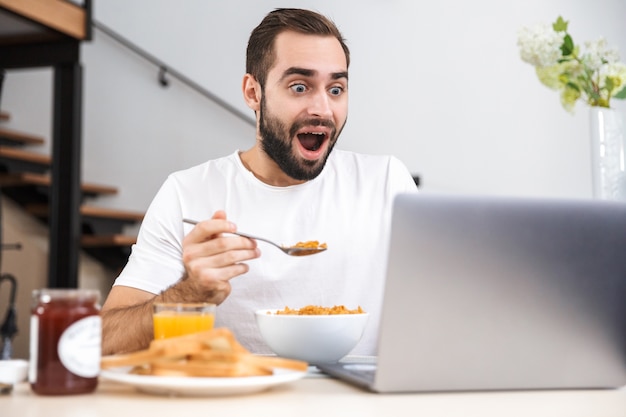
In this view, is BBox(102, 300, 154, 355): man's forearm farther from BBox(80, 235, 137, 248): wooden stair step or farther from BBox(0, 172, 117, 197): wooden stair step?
BBox(0, 172, 117, 197): wooden stair step

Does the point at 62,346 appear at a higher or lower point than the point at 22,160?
lower

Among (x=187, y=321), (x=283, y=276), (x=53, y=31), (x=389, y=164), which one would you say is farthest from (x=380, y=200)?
(x=53, y=31)

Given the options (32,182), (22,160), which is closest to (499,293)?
(32,182)

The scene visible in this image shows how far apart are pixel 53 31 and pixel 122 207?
136cm

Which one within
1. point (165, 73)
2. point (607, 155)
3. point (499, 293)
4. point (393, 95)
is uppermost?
point (165, 73)

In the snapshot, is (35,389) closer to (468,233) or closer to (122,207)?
(468,233)

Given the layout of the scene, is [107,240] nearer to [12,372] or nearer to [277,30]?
[277,30]

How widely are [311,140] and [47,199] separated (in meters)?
3.44

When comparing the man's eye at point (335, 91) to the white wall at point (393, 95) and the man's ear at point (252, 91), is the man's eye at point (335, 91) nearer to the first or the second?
the man's ear at point (252, 91)

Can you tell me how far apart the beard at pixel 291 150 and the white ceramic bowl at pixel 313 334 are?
29.5 inches

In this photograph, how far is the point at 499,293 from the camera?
84 cm

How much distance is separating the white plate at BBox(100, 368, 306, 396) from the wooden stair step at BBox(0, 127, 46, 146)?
4391mm

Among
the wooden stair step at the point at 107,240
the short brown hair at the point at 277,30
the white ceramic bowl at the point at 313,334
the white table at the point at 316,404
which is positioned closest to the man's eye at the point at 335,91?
the short brown hair at the point at 277,30

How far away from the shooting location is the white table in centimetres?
76
